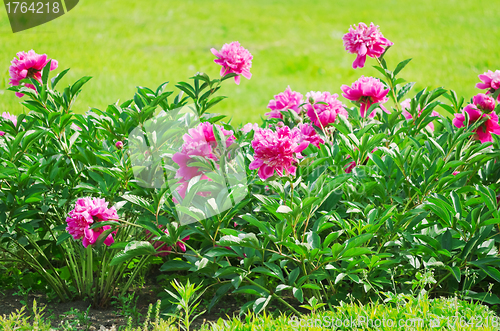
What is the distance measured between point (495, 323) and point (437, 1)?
1563cm

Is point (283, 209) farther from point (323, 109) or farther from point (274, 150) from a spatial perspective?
point (323, 109)

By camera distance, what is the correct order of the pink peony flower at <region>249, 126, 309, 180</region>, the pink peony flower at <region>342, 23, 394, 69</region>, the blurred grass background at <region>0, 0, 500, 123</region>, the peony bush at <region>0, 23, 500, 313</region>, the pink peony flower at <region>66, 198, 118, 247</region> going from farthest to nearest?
1. the blurred grass background at <region>0, 0, 500, 123</region>
2. the pink peony flower at <region>342, 23, 394, 69</region>
3. the peony bush at <region>0, 23, 500, 313</region>
4. the pink peony flower at <region>66, 198, 118, 247</region>
5. the pink peony flower at <region>249, 126, 309, 180</region>

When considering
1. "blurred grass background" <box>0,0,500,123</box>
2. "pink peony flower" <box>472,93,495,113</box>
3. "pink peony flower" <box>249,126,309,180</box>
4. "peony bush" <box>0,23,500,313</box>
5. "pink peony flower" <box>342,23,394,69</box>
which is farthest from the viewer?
"blurred grass background" <box>0,0,500,123</box>

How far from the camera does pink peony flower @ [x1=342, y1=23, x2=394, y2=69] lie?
2689 mm

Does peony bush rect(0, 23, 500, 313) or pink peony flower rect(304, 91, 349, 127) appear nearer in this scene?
peony bush rect(0, 23, 500, 313)

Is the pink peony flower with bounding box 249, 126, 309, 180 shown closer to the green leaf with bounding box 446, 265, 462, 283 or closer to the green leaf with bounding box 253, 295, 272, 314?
the green leaf with bounding box 253, 295, 272, 314

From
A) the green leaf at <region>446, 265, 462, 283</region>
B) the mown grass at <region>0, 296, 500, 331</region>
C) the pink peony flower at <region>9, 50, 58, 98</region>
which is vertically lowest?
the mown grass at <region>0, 296, 500, 331</region>

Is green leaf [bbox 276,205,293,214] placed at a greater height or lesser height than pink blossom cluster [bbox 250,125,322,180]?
lesser

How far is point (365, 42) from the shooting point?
2.70 m

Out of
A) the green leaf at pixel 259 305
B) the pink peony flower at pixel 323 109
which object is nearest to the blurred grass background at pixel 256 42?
the pink peony flower at pixel 323 109

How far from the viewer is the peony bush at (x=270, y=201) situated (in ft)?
6.81

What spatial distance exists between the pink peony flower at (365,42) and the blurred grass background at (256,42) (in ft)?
13.5

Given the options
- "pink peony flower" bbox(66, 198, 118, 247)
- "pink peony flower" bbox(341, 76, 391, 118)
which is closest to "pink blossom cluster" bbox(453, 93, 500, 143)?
"pink peony flower" bbox(341, 76, 391, 118)

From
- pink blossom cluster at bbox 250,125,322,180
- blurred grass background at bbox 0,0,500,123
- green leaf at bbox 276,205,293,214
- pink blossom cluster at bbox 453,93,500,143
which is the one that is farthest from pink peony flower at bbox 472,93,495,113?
blurred grass background at bbox 0,0,500,123
